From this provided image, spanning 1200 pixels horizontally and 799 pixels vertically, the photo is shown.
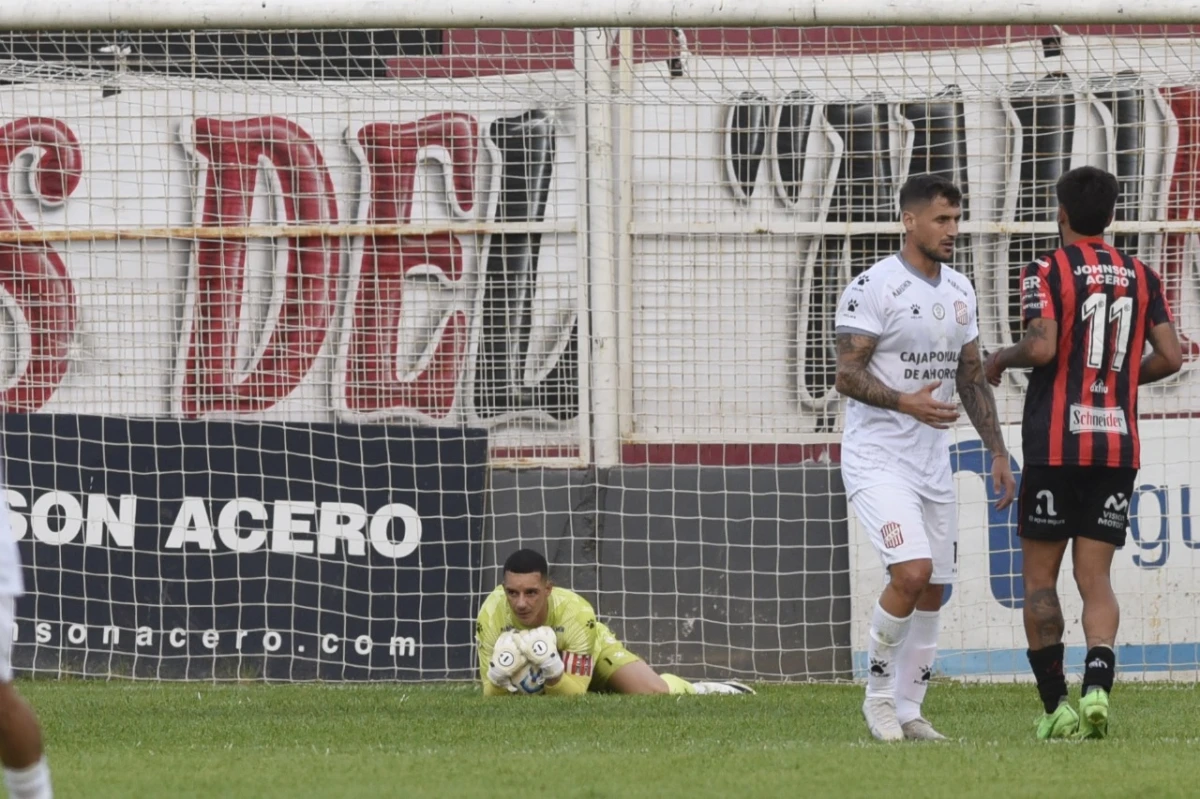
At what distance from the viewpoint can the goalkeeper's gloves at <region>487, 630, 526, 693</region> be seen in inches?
340

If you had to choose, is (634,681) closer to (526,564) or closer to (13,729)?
(526,564)

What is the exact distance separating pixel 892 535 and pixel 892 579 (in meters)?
0.17

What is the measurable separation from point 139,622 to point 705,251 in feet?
12.7

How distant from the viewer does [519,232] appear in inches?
424

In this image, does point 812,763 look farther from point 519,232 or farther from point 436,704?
point 519,232

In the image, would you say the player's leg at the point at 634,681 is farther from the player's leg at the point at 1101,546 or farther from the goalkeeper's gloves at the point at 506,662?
the player's leg at the point at 1101,546

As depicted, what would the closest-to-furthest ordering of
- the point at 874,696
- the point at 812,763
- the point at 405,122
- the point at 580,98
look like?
the point at 812,763
the point at 874,696
the point at 580,98
the point at 405,122

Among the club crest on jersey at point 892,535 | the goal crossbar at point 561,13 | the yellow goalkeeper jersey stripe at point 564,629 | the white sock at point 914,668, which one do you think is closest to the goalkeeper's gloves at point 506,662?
the yellow goalkeeper jersey stripe at point 564,629

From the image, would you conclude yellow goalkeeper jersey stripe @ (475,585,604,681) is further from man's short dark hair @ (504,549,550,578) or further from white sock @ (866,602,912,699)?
white sock @ (866,602,912,699)

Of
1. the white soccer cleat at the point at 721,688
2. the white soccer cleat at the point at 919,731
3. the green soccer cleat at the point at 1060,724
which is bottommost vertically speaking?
the white soccer cleat at the point at 721,688

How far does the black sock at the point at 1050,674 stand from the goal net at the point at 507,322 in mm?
3288

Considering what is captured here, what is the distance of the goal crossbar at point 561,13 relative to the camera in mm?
8680

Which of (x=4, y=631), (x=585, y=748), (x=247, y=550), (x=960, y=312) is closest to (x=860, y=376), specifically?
(x=960, y=312)

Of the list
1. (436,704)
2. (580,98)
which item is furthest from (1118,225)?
(436,704)
